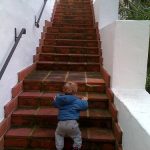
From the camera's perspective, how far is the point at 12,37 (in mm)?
4488

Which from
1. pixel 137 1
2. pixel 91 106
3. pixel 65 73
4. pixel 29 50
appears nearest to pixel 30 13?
pixel 29 50

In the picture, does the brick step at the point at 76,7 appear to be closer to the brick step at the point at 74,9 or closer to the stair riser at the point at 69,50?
the brick step at the point at 74,9

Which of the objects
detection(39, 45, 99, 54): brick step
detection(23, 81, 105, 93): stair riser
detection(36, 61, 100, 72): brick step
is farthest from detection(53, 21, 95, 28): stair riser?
detection(23, 81, 105, 93): stair riser

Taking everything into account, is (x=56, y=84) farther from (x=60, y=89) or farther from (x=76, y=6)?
(x=76, y=6)

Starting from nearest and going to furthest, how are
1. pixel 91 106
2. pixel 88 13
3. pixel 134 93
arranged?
1. pixel 134 93
2. pixel 91 106
3. pixel 88 13

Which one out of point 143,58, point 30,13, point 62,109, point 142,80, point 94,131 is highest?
point 30,13

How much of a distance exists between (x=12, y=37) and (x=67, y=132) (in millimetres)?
1708

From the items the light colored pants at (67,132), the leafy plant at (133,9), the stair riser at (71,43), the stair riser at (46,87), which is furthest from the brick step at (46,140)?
the leafy plant at (133,9)

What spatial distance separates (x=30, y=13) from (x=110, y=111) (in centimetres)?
275

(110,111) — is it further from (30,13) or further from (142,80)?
(30,13)

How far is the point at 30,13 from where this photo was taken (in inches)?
236

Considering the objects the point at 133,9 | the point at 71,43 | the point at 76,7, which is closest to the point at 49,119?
the point at 71,43

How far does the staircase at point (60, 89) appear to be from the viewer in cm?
403

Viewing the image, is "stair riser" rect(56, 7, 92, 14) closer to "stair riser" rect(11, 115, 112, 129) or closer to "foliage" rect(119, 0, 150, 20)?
"foliage" rect(119, 0, 150, 20)
